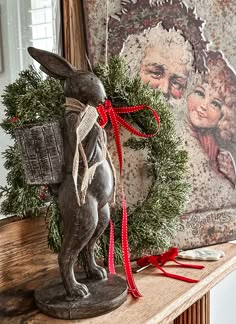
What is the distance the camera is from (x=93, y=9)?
0.86m

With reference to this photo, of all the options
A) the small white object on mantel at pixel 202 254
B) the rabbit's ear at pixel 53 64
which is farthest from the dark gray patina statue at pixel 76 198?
the small white object on mantel at pixel 202 254

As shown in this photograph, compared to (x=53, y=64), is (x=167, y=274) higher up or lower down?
lower down

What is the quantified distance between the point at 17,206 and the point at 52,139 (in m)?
0.17

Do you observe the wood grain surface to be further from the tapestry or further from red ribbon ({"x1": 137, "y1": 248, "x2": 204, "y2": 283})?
red ribbon ({"x1": 137, "y1": 248, "x2": 204, "y2": 283})

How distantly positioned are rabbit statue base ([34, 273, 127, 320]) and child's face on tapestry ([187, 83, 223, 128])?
1.17ft

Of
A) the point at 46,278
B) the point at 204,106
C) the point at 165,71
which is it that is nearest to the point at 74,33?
the point at 165,71

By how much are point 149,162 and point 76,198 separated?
0.77 ft

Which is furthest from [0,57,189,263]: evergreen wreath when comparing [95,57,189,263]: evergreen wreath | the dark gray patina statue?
the dark gray patina statue

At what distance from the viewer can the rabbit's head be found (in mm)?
666

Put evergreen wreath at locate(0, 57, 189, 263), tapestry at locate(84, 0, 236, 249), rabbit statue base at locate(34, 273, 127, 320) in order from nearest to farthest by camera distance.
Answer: rabbit statue base at locate(34, 273, 127, 320) < evergreen wreath at locate(0, 57, 189, 263) < tapestry at locate(84, 0, 236, 249)

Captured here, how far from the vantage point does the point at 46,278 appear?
80 centimetres

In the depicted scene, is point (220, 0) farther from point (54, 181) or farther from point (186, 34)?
point (54, 181)

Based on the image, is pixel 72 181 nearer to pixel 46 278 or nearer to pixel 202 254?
pixel 46 278

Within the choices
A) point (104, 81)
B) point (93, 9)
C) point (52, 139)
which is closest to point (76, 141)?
point (52, 139)
